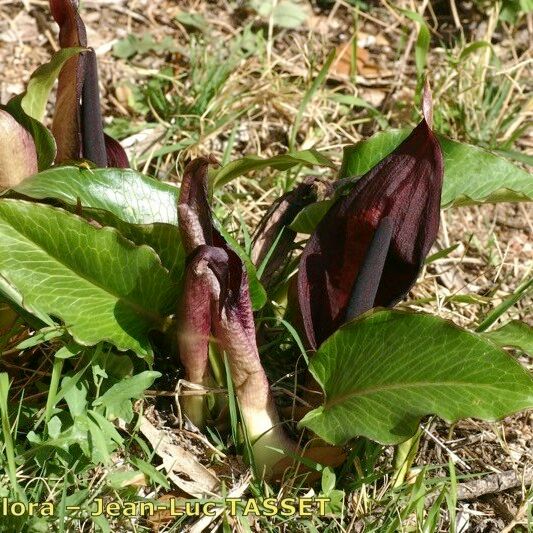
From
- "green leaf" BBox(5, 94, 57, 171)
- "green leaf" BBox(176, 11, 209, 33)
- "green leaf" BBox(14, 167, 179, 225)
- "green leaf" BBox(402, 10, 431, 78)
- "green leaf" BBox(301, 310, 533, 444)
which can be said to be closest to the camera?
"green leaf" BBox(301, 310, 533, 444)

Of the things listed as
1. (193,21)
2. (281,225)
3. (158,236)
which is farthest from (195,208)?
(193,21)

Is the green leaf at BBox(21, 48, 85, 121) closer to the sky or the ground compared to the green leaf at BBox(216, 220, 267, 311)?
closer to the sky

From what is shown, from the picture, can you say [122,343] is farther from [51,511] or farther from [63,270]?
[51,511]

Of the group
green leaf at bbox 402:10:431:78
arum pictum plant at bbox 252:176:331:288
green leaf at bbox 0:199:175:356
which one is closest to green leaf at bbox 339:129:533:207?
arum pictum plant at bbox 252:176:331:288

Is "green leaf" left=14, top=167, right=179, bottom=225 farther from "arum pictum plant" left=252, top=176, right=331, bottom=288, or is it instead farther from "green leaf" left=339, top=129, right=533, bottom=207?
"green leaf" left=339, top=129, right=533, bottom=207

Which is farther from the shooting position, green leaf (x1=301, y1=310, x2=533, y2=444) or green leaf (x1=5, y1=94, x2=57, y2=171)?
green leaf (x1=5, y1=94, x2=57, y2=171)

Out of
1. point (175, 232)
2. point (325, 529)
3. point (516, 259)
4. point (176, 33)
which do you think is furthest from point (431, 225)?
point (176, 33)

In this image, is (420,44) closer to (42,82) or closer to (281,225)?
(281,225)
